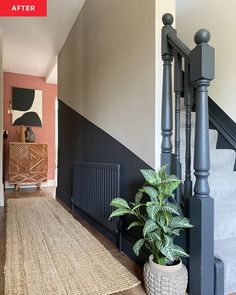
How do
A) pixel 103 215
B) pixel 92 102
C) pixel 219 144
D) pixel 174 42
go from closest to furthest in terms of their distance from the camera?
pixel 174 42 < pixel 103 215 < pixel 219 144 < pixel 92 102

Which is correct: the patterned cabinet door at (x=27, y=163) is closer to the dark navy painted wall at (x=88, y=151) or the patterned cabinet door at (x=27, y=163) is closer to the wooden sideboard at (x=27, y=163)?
the wooden sideboard at (x=27, y=163)

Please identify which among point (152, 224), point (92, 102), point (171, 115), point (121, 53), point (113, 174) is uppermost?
point (121, 53)

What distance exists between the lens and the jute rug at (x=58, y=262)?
1499 mm

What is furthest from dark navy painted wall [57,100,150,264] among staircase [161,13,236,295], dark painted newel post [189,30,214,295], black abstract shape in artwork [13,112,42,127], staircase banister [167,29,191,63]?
black abstract shape in artwork [13,112,42,127]

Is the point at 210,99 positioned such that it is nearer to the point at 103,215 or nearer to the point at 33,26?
the point at 103,215

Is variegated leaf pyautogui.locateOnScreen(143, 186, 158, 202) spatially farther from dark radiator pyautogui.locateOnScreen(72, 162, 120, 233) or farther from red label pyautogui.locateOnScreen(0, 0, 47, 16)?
red label pyautogui.locateOnScreen(0, 0, 47, 16)

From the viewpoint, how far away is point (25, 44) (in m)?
4.32

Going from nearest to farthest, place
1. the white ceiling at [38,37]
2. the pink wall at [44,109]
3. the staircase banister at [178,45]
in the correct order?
the staircase banister at [178,45]
the white ceiling at [38,37]
the pink wall at [44,109]

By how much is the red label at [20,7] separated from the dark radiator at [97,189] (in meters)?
1.46

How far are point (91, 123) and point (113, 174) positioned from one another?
94cm

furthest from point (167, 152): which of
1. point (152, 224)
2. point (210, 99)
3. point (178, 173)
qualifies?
point (210, 99)

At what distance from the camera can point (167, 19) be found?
1588mm

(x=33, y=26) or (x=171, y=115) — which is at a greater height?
(x=33, y=26)

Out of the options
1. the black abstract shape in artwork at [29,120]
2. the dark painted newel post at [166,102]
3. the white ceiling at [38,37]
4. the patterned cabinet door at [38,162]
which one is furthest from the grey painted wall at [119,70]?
the black abstract shape in artwork at [29,120]
